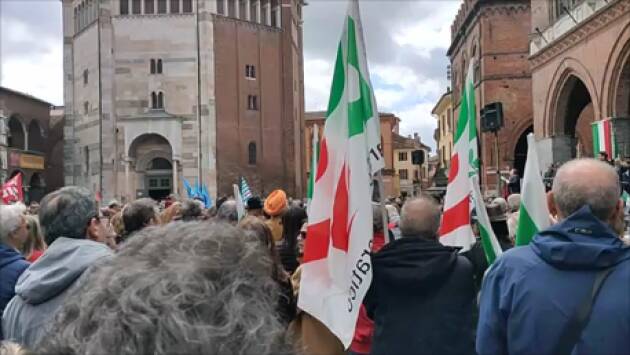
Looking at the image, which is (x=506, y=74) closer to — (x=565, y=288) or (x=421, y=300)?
(x=421, y=300)

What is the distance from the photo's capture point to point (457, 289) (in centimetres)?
395

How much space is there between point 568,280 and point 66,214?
2.37 metres

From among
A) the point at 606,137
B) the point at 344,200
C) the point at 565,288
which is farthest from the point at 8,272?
the point at 606,137

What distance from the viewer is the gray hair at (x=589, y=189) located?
2.98m

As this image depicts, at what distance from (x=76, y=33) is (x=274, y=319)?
51.4m

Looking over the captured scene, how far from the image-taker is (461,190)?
607cm

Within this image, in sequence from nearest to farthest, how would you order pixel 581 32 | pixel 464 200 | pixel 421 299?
pixel 421 299 → pixel 464 200 → pixel 581 32

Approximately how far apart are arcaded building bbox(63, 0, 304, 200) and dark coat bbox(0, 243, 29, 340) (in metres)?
39.6

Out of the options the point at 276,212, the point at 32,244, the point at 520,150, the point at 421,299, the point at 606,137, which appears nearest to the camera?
the point at 421,299

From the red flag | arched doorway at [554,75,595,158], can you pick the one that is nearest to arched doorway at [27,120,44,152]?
the red flag

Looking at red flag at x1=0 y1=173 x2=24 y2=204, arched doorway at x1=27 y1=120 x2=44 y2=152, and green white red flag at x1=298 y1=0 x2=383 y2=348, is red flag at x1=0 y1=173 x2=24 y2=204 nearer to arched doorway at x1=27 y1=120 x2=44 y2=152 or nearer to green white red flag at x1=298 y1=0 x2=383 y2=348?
green white red flag at x1=298 y1=0 x2=383 y2=348

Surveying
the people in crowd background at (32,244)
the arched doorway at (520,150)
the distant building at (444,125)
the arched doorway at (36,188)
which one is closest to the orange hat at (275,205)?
the people in crowd background at (32,244)

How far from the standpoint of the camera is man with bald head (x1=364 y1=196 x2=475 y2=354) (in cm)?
388

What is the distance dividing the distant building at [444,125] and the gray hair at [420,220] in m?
54.3
